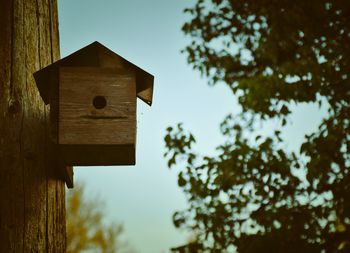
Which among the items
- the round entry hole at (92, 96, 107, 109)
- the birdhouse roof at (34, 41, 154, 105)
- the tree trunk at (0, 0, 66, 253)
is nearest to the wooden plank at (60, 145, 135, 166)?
the tree trunk at (0, 0, 66, 253)

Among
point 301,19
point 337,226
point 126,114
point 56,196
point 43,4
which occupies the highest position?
point 301,19

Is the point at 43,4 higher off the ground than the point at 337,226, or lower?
→ higher

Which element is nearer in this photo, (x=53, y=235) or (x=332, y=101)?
(x=53, y=235)

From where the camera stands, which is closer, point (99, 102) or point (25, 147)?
point (25, 147)

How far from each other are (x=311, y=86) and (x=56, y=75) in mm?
2844

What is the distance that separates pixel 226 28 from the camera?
5.58 m

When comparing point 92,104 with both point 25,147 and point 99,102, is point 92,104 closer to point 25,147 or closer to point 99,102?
point 99,102

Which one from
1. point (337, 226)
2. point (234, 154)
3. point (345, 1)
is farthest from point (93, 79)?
point (345, 1)

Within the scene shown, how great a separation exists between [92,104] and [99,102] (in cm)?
8

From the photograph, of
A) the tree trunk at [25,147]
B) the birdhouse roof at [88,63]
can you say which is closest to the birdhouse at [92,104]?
the birdhouse roof at [88,63]

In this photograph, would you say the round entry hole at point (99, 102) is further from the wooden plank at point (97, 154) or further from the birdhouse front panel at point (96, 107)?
the wooden plank at point (97, 154)

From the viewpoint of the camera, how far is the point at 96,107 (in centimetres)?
255

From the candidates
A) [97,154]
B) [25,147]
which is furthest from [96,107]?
[25,147]

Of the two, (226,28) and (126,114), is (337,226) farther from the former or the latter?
(226,28)
